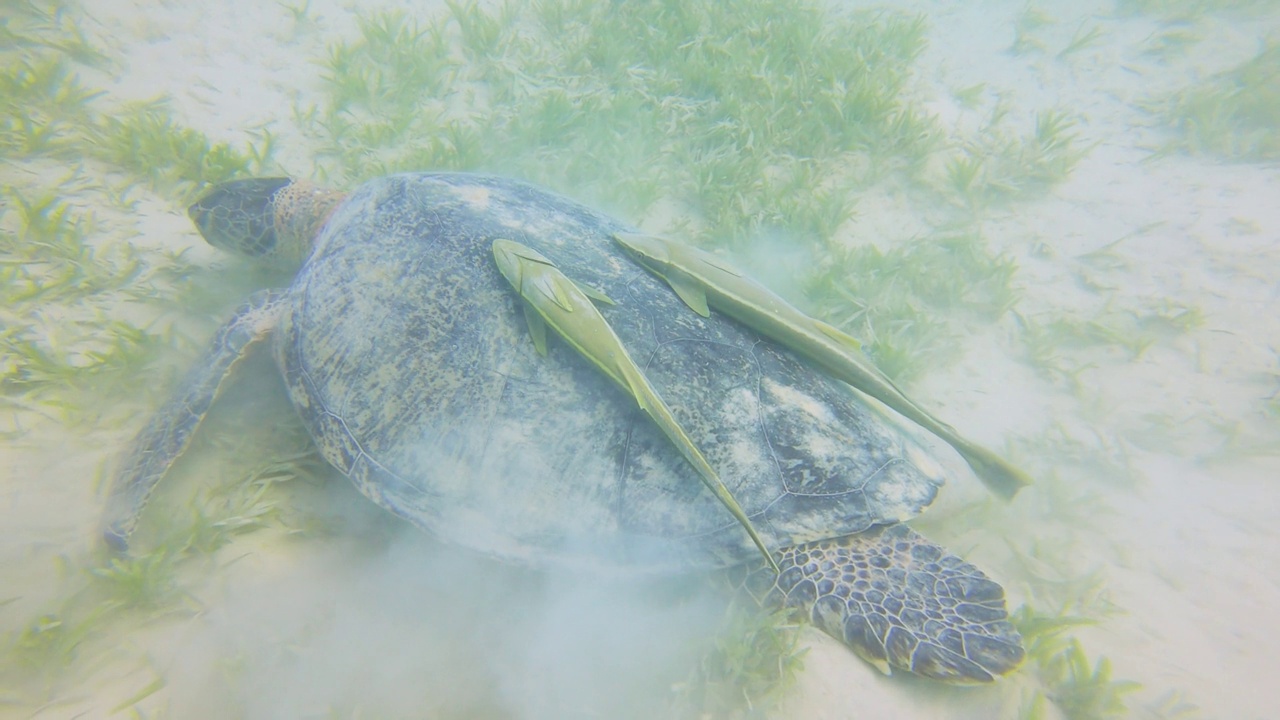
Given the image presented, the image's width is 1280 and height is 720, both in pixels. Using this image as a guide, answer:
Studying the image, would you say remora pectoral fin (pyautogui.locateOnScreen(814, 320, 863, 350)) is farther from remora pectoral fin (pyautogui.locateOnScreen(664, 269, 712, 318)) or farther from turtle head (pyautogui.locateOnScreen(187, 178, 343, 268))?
turtle head (pyautogui.locateOnScreen(187, 178, 343, 268))

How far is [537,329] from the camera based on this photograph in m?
1.85

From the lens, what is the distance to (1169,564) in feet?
7.60

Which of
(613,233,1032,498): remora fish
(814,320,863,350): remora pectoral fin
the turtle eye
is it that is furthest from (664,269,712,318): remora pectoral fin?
the turtle eye

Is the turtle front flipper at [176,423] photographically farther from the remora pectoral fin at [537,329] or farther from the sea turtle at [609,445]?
the remora pectoral fin at [537,329]

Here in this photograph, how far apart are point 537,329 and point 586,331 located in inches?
9.6

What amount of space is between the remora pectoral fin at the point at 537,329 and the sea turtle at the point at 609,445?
6 cm

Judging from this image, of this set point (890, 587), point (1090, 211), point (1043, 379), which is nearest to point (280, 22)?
point (890, 587)

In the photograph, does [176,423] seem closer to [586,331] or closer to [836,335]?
[586,331]

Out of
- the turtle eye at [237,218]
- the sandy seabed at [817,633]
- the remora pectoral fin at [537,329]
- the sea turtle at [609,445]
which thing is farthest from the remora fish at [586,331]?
the turtle eye at [237,218]

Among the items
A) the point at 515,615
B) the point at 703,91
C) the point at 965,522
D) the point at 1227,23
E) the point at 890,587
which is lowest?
the point at 515,615

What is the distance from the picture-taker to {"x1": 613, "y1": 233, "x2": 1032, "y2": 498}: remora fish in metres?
1.98

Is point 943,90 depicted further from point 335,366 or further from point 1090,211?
point 335,366

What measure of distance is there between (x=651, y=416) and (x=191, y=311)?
112 inches

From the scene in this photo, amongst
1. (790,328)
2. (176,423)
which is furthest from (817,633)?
(176,423)
